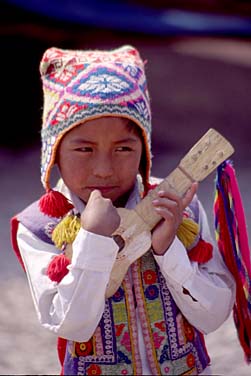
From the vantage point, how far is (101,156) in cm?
197

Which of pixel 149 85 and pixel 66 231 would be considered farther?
pixel 149 85

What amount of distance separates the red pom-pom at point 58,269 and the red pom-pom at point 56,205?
0.13m

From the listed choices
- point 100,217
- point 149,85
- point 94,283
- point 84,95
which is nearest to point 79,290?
point 94,283

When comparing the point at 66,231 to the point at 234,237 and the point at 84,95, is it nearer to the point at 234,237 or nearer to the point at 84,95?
the point at 84,95

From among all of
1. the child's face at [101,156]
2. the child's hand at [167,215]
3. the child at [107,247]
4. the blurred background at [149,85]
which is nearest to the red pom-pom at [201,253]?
the child at [107,247]

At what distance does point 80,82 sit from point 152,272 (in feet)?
1.49

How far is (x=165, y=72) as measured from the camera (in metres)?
7.33

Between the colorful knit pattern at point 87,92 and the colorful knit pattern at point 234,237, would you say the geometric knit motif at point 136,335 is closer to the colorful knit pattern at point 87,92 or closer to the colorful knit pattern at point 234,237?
the colorful knit pattern at point 234,237

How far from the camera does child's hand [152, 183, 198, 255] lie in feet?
6.48

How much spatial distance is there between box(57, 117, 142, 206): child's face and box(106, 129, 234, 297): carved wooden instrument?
0.07 meters

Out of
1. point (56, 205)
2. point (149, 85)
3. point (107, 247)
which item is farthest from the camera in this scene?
point (149, 85)

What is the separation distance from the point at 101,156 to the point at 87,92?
15 cm

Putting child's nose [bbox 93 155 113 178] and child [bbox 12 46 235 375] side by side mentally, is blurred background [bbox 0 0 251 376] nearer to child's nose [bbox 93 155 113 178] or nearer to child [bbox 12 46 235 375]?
child [bbox 12 46 235 375]

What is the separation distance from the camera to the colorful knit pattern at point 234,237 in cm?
216
